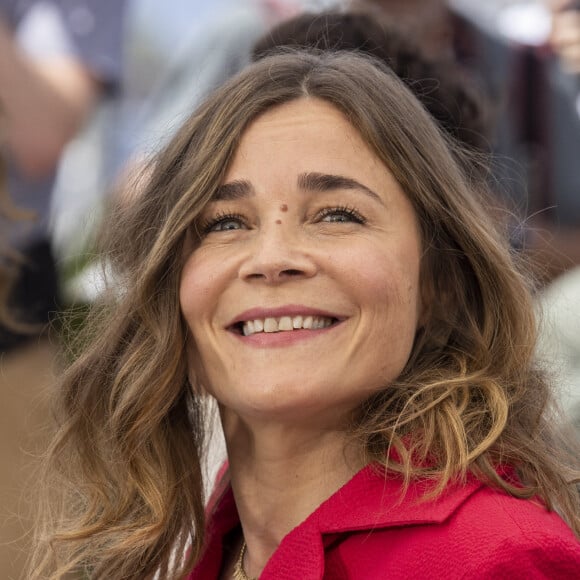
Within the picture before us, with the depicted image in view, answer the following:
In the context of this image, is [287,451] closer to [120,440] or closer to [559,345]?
[120,440]

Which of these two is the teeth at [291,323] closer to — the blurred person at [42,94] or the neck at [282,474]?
the neck at [282,474]

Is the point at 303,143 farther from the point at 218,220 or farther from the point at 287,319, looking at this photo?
the point at 287,319

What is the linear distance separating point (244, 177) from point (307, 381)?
399 millimetres

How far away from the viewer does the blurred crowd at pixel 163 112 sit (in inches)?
124

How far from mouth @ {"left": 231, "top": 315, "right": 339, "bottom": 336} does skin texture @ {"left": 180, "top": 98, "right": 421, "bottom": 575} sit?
0.05 ft

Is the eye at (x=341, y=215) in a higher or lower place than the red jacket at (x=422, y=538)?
higher

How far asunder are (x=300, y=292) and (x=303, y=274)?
32mm

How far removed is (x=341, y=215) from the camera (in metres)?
2.17

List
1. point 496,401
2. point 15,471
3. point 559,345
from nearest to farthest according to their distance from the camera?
1. point 496,401
2. point 559,345
3. point 15,471

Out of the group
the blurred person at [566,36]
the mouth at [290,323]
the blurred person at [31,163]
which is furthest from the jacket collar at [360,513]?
the blurred person at [566,36]

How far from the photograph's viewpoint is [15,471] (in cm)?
330

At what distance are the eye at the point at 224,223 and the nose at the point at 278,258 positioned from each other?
0.08 m

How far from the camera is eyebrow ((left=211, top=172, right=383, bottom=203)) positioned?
7.07 feet

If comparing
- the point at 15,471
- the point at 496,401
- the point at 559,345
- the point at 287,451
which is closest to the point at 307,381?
the point at 287,451
